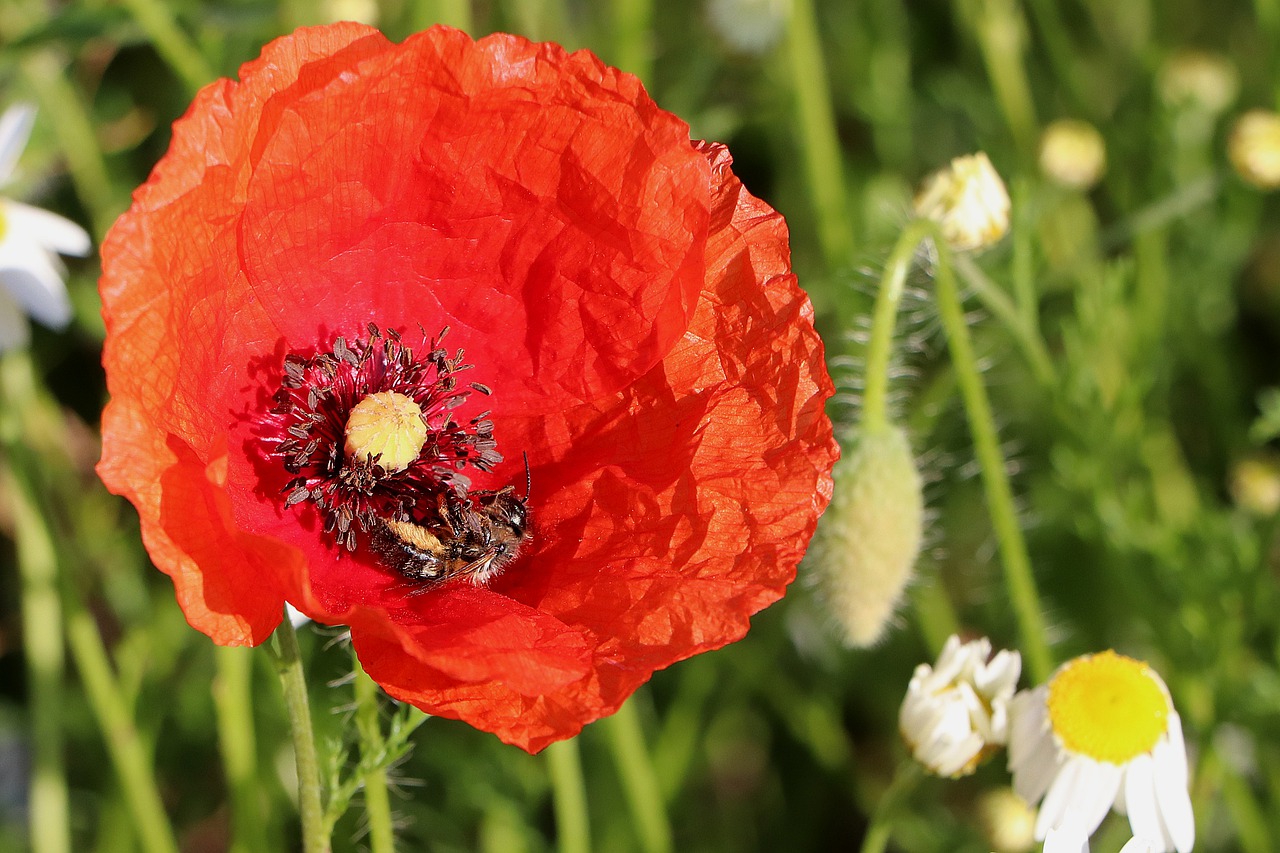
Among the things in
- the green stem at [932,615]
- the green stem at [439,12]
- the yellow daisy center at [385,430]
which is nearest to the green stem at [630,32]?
the green stem at [439,12]

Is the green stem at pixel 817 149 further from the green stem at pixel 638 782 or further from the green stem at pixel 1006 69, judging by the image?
the green stem at pixel 638 782

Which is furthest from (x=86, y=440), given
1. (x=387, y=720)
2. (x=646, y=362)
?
(x=646, y=362)

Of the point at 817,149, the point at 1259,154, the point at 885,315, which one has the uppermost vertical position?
the point at 885,315

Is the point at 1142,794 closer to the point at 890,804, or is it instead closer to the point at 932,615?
the point at 890,804

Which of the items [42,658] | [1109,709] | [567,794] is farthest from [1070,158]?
[42,658]

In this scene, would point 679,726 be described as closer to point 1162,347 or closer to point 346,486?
point 346,486

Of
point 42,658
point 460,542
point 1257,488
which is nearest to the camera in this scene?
point 460,542

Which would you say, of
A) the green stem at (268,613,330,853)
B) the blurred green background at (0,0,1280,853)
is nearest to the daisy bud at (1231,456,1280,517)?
the blurred green background at (0,0,1280,853)
